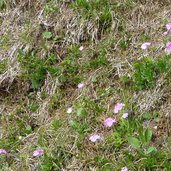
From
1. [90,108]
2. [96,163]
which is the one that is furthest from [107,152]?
[90,108]

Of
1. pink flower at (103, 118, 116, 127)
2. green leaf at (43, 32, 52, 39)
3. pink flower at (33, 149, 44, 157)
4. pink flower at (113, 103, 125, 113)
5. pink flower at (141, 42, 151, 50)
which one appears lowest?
pink flower at (33, 149, 44, 157)

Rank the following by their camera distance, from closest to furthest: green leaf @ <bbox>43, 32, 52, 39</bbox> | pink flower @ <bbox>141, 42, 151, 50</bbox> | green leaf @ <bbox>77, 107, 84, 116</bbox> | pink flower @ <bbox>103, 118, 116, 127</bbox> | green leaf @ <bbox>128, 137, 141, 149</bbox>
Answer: green leaf @ <bbox>128, 137, 141, 149</bbox>
pink flower @ <bbox>103, 118, 116, 127</bbox>
green leaf @ <bbox>77, 107, 84, 116</bbox>
pink flower @ <bbox>141, 42, 151, 50</bbox>
green leaf @ <bbox>43, 32, 52, 39</bbox>

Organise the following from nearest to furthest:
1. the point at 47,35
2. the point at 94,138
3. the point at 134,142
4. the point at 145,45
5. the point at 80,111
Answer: the point at 134,142, the point at 94,138, the point at 80,111, the point at 145,45, the point at 47,35

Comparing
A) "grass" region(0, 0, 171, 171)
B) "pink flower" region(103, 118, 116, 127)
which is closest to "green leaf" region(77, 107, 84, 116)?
"grass" region(0, 0, 171, 171)

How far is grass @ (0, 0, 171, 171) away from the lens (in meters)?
3.80

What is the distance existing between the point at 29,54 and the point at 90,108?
3.50ft

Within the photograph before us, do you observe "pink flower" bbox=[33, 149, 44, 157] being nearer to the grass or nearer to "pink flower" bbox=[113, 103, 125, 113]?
the grass

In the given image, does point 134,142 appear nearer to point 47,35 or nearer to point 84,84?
point 84,84

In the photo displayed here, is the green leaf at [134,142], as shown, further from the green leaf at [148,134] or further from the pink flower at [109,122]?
the pink flower at [109,122]

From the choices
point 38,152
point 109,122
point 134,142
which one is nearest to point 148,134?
point 134,142

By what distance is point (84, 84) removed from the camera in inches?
175

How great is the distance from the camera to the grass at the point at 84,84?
3.80m

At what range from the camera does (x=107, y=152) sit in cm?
379

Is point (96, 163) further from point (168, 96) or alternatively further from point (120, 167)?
point (168, 96)
